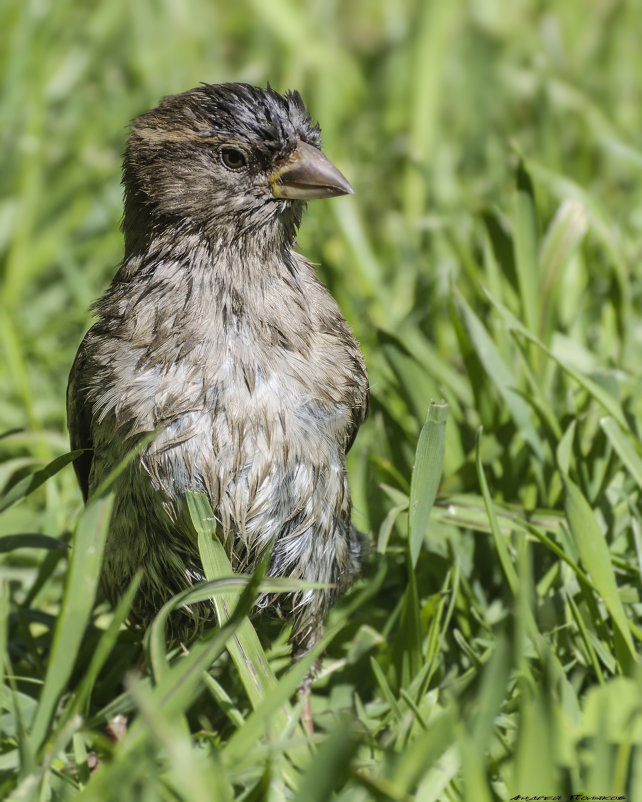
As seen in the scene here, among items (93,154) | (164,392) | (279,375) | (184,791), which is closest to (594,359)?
(279,375)

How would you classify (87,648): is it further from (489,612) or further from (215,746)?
(489,612)

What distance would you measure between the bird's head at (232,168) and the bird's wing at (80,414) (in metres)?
0.34

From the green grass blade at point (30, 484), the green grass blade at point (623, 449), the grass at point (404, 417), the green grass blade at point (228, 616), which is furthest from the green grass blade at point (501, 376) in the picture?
the green grass blade at point (30, 484)

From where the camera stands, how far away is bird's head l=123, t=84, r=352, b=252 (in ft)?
7.80

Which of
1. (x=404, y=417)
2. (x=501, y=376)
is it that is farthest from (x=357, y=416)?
(x=404, y=417)

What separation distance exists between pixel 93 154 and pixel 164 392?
2810 millimetres

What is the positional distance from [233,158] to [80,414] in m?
0.70

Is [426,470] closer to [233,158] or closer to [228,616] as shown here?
[228,616]

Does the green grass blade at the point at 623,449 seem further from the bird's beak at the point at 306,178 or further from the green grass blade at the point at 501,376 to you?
the bird's beak at the point at 306,178

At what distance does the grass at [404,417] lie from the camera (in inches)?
71.7

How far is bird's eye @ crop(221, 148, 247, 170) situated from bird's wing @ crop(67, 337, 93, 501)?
531 millimetres

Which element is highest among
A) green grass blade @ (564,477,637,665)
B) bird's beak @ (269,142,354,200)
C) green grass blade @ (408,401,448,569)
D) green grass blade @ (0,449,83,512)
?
bird's beak @ (269,142,354,200)

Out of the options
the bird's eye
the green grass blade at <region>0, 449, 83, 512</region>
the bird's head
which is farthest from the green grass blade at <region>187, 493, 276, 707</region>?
the bird's eye

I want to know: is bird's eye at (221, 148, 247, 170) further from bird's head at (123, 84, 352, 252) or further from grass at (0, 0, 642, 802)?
grass at (0, 0, 642, 802)
